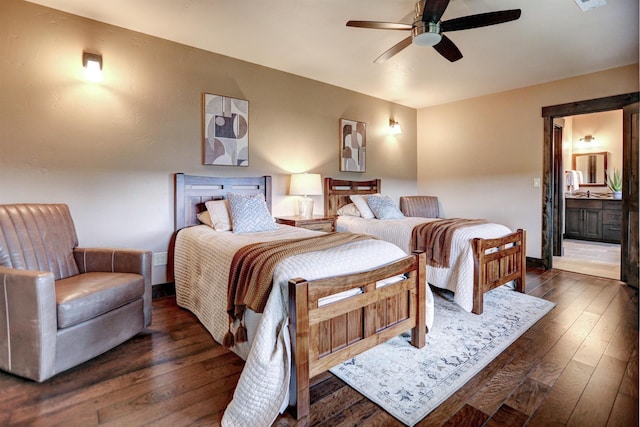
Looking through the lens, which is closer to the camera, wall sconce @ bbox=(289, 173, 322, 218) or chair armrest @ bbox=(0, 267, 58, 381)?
chair armrest @ bbox=(0, 267, 58, 381)

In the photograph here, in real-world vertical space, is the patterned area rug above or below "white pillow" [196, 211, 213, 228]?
below

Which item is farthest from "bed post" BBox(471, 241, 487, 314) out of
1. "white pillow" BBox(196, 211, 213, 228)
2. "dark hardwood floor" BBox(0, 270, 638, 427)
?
"white pillow" BBox(196, 211, 213, 228)

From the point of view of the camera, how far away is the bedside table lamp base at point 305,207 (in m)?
3.94

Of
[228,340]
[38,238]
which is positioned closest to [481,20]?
[228,340]

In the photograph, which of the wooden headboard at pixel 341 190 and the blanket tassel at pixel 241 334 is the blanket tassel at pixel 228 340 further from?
the wooden headboard at pixel 341 190

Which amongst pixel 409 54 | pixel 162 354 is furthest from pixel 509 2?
pixel 162 354

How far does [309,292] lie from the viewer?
1.58 metres

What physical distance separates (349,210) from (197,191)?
1982mm

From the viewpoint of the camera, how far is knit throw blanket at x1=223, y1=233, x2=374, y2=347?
1.75 meters

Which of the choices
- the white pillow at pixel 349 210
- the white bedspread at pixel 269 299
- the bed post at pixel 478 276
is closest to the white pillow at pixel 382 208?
the white pillow at pixel 349 210

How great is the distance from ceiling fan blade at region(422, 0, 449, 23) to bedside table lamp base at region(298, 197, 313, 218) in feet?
7.38

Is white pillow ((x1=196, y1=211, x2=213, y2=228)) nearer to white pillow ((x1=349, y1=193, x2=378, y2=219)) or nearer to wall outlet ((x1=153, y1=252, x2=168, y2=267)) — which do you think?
wall outlet ((x1=153, y1=252, x2=168, y2=267))

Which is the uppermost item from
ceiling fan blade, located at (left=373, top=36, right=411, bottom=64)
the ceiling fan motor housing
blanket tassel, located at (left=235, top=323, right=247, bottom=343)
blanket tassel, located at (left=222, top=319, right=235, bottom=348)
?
ceiling fan blade, located at (left=373, top=36, right=411, bottom=64)

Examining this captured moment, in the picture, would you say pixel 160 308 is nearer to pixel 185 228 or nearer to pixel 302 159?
pixel 185 228
